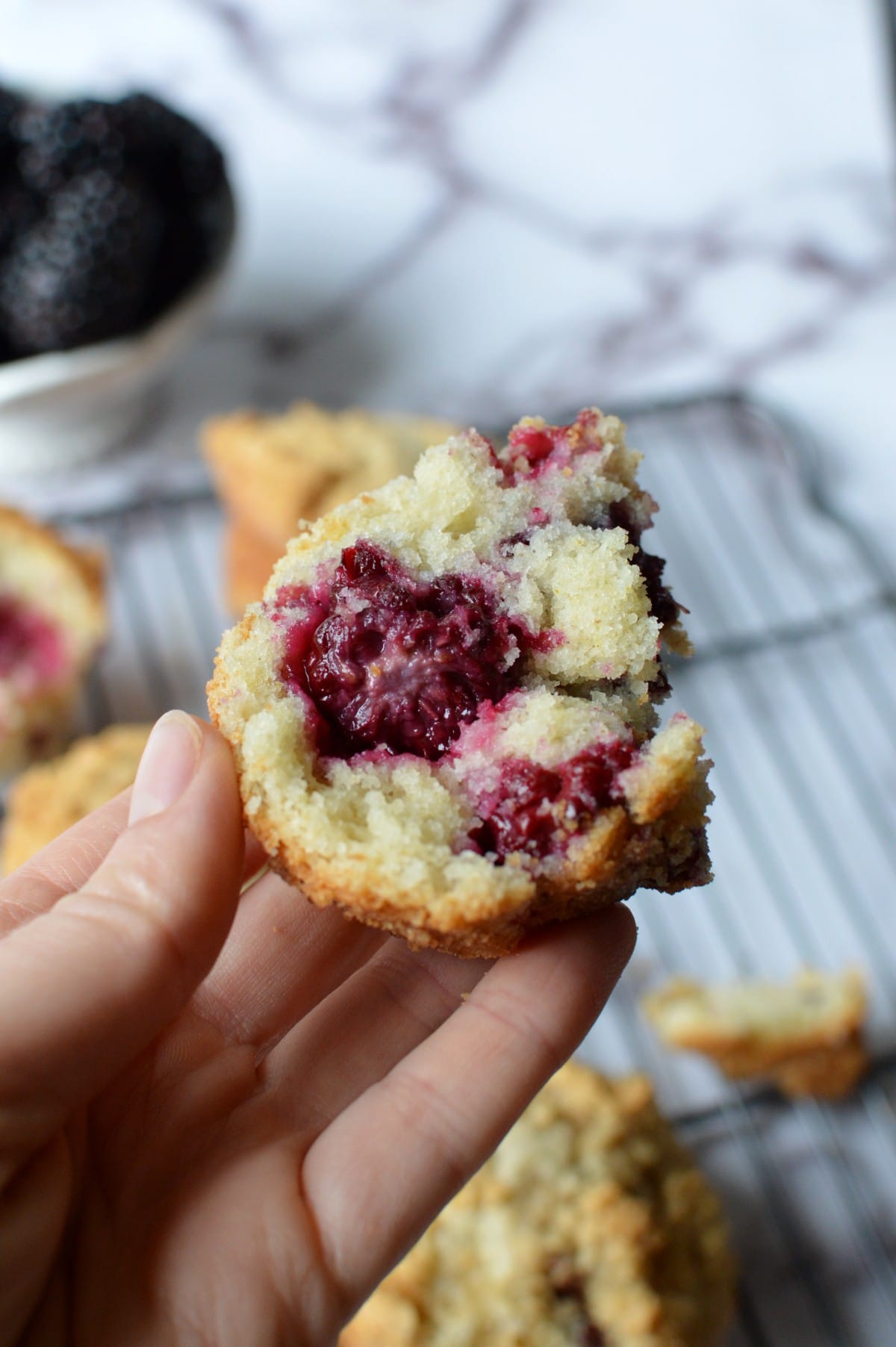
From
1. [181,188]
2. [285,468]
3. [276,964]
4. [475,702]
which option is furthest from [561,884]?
[181,188]

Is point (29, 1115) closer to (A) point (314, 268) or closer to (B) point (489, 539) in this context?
(B) point (489, 539)

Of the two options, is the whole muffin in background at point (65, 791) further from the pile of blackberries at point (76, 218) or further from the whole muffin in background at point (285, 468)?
the pile of blackberries at point (76, 218)

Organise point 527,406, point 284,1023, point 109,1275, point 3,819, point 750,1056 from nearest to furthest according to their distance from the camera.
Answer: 1. point 109,1275
2. point 284,1023
3. point 750,1056
4. point 3,819
5. point 527,406

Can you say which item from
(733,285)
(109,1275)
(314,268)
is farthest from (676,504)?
(109,1275)

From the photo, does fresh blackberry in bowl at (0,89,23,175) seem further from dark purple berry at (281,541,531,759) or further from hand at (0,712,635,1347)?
dark purple berry at (281,541,531,759)

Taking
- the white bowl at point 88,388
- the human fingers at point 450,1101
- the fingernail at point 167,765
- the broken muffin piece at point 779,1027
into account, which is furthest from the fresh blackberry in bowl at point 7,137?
the broken muffin piece at point 779,1027

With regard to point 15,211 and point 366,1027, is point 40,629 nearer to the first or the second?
point 15,211
